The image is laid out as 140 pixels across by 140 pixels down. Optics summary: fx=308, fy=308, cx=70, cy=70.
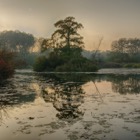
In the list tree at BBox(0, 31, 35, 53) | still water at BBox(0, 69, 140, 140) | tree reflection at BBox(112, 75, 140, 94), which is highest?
tree at BBox(0, 31, 35, 53)

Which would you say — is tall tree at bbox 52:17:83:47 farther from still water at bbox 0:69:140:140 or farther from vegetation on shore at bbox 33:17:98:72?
still water at bbox 0:69:140:140

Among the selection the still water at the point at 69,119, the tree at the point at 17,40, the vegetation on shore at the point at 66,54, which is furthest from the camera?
the tree at the point at 17,40

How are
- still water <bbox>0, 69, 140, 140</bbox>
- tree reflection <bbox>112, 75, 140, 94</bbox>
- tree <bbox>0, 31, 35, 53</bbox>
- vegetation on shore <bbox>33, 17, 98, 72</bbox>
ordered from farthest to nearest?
tree <bbox>0, 31, 35, 53</bbox>
vegetation on shore <bbox>33, 17, 98, 72</bbox>
tree reflection <bbox>112, 75, 140, 94</bbox>
still water <bbox>0, 69, 140, 140</bbox>

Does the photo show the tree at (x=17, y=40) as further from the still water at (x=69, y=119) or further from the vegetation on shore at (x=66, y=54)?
the still water at (x=69, y=119)

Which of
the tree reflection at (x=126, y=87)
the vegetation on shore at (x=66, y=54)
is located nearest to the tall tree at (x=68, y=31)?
the vegetation on shore at (x=66, y=54)

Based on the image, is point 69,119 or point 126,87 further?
point 126,87

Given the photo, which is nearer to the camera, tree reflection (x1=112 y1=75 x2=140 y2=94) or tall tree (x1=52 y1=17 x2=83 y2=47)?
tree reflection (x1=112 y1=75 x2=140 y2=94)

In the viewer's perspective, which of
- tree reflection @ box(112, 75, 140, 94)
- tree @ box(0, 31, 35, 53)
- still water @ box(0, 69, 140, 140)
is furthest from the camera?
tree @ box(0, 31, 35, 53)

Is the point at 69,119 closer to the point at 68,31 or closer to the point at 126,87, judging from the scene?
the point at 126,87

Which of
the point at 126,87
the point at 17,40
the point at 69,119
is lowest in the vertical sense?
the point at 69,119

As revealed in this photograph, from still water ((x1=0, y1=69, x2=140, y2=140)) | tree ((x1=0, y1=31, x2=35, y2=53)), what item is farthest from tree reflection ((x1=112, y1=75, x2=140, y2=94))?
tree ((x1=0, y1=31, x2=35, y2=53))

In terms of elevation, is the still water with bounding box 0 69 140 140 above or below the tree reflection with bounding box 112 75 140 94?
below

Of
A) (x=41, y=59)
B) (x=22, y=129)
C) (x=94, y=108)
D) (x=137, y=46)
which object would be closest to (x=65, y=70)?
(x=41, y=59)

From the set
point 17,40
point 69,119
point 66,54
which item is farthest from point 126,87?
point 17,40
